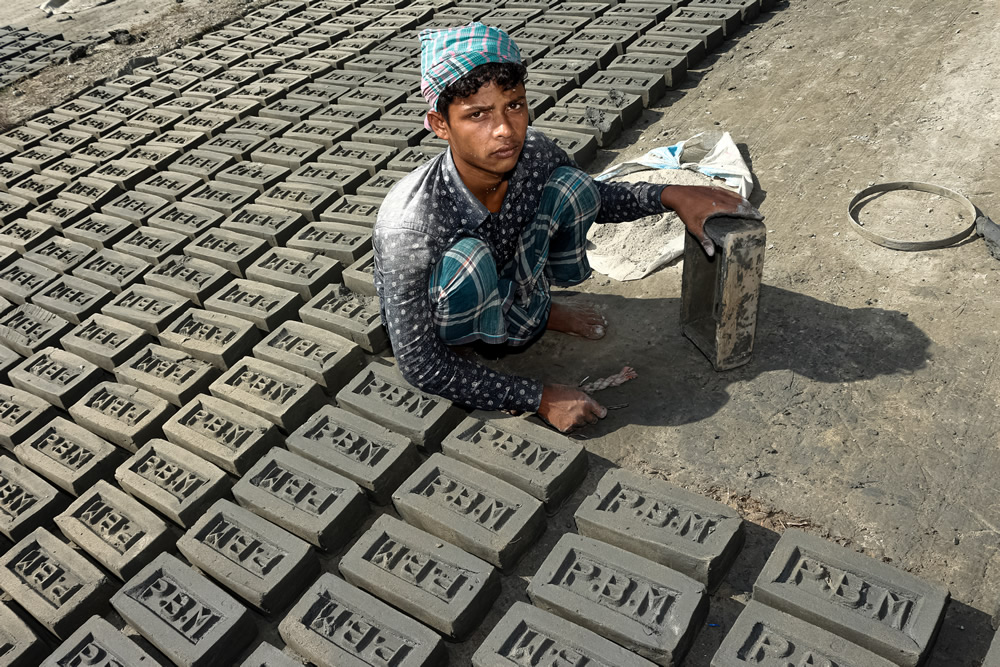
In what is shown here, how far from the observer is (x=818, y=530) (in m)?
2.79

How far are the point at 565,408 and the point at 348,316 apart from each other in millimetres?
1259

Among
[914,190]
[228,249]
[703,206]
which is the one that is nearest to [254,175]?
[228,249]

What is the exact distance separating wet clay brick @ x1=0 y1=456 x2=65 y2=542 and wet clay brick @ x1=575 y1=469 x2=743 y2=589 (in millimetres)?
2245

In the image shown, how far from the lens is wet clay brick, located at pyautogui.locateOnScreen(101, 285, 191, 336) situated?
13.4 feet

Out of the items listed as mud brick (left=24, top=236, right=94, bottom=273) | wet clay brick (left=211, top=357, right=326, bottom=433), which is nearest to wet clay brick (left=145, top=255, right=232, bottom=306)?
mud brick (left=24, top=236, right=94, bottom=273)

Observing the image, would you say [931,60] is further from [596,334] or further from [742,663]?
[742,663]

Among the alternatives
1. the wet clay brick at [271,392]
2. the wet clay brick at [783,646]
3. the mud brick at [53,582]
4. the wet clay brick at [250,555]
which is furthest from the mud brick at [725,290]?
the mud brick at [53,582]

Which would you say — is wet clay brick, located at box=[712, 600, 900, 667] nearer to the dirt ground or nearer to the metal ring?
the dirt ground

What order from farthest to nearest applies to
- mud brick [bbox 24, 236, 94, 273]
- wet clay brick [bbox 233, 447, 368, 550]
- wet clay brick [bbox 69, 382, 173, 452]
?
mud brick [bbox 24, 236, 94, 273]
wet clay brick [bbox 69, 382, 173, 452]
wet clay brick [bbox 233, 447, 368, 550]

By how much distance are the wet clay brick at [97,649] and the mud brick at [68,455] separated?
2.57 ft

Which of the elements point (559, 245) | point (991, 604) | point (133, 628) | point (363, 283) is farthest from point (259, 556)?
point (991, 604)

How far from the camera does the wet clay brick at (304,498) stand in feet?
9.77

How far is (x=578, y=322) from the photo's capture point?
372 centimetres

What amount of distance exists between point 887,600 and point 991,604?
1.32 feet
